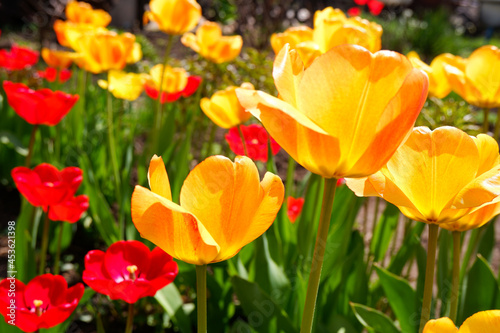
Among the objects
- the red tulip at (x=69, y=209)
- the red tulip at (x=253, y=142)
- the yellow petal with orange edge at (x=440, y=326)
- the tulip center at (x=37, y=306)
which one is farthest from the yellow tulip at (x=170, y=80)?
the yellow petal with orange edge at (x=440, y=326)

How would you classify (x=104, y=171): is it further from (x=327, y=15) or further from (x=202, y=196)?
(x=202, y=196)

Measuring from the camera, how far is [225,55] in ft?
7.46

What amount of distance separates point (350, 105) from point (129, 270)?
564 mm

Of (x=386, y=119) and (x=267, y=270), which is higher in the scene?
(x=386, y=119)

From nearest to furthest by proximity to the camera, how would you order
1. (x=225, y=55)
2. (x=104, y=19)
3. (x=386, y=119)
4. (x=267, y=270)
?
1. (x=386, y=119)
2. (x=267, y=270)
3. (x=225, y=55)
4. (x=104, y=19)

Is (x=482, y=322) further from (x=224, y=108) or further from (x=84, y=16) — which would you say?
(x=84, y=16)

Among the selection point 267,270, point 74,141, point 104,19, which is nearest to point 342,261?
point 267,270

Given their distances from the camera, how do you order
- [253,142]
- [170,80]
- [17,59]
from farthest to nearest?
1. [17,59]
2. [170,80]
3. [253,142]

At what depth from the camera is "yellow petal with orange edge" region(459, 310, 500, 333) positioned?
1.93 feet

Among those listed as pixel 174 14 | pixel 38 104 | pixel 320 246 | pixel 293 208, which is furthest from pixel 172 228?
pixel 174 14

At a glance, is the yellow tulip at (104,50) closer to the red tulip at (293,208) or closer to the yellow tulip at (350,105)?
the red tulip at (293,208)

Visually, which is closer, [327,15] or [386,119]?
[386,119]

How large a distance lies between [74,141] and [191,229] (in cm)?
207

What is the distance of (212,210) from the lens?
0.70 meters
